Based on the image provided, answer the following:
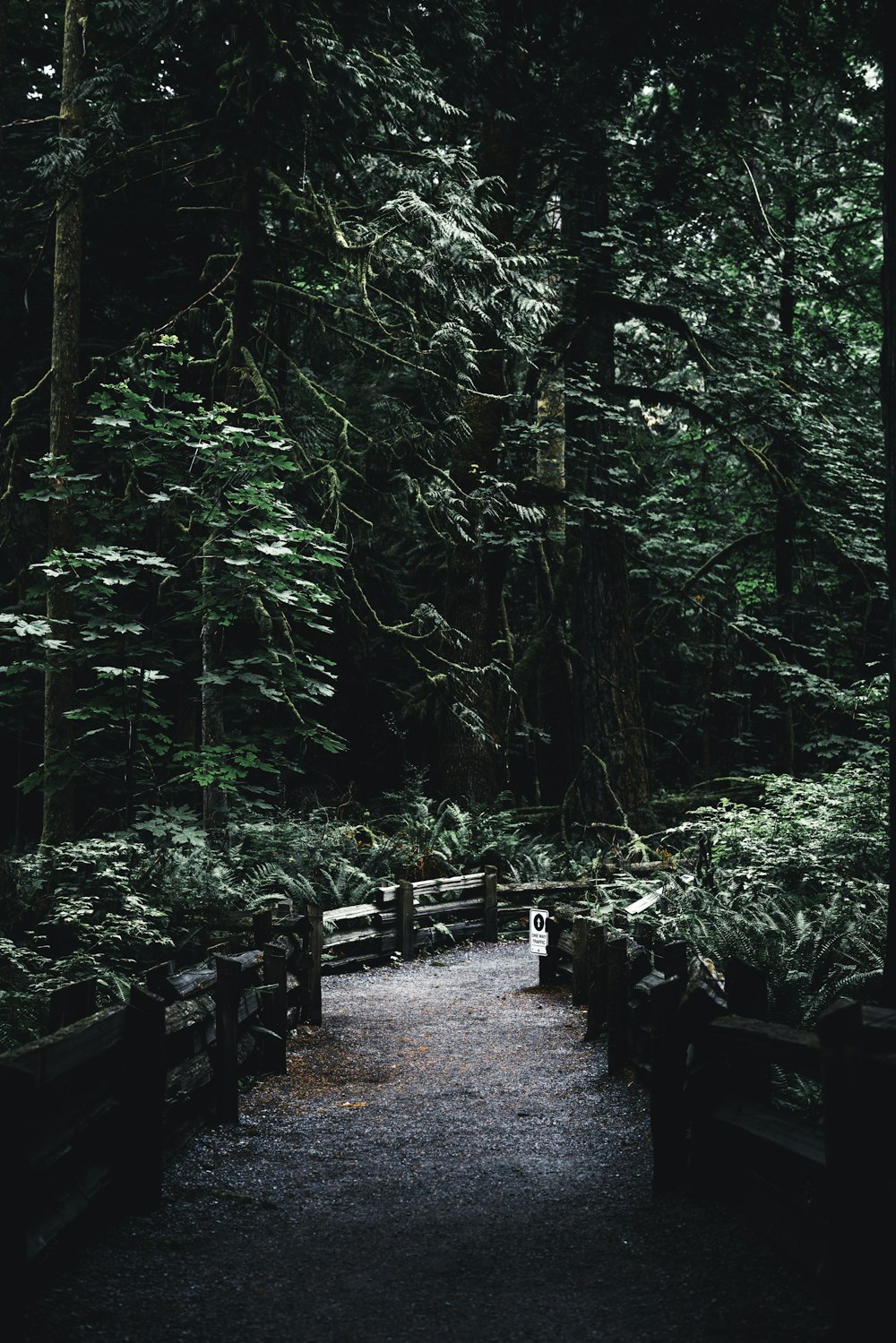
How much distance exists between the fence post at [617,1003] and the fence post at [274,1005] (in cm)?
239

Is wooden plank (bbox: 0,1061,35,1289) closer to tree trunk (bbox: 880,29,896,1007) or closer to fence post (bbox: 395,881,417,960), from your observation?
tree trunk (bbox: 880,29,896,1007)

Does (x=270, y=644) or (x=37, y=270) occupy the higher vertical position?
(x=37, y=270)

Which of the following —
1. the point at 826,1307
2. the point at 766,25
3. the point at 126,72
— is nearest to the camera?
the point at 826,1307

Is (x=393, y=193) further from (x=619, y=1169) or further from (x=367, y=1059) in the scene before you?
(x=619, y=1169)

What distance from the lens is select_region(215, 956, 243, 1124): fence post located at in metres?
6.53

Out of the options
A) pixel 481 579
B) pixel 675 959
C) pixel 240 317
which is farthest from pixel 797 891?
pixel 240 317

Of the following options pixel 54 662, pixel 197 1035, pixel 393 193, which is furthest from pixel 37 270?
pixel 197 1035

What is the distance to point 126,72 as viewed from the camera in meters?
12.8

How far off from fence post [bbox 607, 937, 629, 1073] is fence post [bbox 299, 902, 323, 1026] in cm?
280

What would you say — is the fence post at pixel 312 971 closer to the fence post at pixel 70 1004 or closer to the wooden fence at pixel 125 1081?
the wooden fence at pixel 125 1081

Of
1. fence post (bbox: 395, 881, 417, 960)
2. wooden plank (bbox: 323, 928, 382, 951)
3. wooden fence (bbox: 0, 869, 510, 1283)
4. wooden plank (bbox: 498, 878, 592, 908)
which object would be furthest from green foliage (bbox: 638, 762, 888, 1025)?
wooden plank (bbox: 323, 928, 382, 951)

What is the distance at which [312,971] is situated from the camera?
9602 mm

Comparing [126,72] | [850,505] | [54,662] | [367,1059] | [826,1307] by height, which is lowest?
[367,1059]

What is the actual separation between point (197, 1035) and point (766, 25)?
716cm
